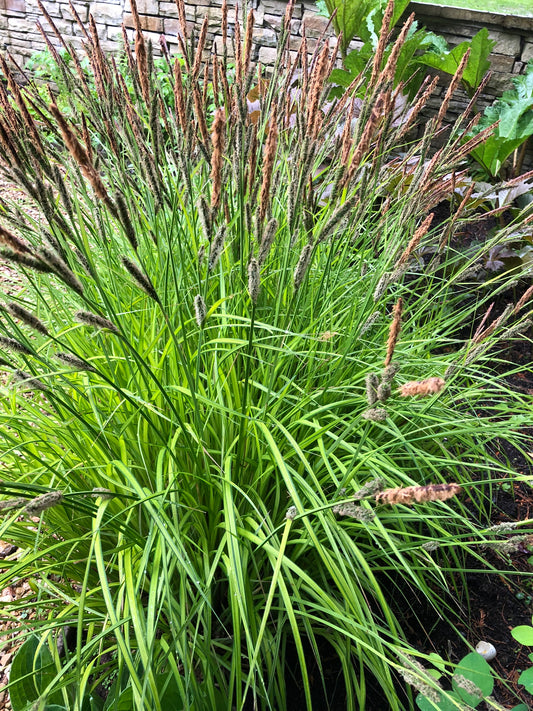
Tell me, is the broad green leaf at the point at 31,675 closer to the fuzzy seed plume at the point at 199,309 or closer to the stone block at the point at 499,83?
the fuzzy seed plume at the point at 199,309

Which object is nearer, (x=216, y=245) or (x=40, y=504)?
(x=40, y=504)

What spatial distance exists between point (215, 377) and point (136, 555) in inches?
19.3

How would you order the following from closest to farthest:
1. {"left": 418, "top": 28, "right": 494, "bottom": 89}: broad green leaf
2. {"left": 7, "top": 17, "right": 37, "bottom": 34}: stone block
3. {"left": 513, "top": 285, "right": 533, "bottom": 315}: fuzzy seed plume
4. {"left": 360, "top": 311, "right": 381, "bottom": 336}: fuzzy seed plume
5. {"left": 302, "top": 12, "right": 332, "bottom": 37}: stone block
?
{"left": 360, "top": 311, "right": 381, "bottom": 336}: fuzzy seed plume
{"left": 513, "top": 285, "right": 533, "bottom": 315}: fuzzy seed plume
{"left": 418, "top": 28, "right": 494, "bottom": 89}: broad green leaf
{"left": 302, "top": 12, "right": 332, "bottom": 37}: stone block
{"left": 7, "top": 17, "right": 37, "bottom": 34}: stone block

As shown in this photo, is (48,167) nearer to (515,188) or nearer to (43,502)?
(43,502)

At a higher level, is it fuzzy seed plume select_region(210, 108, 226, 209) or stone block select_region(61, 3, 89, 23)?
fuzzy seed plume select_region(210, 108, 226, 209)

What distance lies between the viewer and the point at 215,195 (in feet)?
3.12

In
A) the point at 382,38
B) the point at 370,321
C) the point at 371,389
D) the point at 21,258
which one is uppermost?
the point at 382,38

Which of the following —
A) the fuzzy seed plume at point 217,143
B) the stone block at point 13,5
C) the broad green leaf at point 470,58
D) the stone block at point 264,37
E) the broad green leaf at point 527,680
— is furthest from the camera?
the stone block at point 13,5

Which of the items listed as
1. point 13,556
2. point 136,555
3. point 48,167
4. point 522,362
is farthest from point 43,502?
point 522,362

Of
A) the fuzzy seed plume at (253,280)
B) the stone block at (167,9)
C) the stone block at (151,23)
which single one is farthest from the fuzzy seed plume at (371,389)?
the stone block at (151,23)

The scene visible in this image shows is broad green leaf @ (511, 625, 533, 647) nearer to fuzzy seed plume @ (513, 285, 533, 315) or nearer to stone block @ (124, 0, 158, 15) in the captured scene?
fuzzy seed plume @ (513, 285, 533, 315)

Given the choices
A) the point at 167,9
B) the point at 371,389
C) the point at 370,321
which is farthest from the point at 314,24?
the point at 371,389

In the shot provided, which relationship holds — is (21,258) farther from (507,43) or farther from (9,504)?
(507,43)

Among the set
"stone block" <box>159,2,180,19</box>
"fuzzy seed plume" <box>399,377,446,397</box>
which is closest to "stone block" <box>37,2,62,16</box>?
"stone block" <box>159,2,180,19</box>
